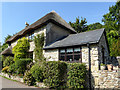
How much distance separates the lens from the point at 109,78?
687 centimetres

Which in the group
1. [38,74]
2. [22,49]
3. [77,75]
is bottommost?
[38,74]

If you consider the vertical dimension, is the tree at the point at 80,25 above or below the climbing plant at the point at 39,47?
above

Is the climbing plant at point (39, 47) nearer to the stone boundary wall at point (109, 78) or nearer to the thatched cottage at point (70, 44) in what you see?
the thatched cottage at point (70, 44)

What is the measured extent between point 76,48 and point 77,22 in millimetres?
18067

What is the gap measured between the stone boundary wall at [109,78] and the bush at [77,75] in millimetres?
1209

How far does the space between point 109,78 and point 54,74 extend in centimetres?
415

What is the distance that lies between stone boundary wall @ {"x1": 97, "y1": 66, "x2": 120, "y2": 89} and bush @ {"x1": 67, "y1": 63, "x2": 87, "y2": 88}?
121cm

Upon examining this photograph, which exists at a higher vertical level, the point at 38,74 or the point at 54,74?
the point at 54,74

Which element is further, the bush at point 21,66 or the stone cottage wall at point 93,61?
the bush at point 21,66

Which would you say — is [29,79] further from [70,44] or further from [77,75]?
[70,44]

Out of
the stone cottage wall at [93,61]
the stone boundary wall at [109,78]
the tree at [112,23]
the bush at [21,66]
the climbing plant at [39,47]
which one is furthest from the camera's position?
the tree at [112,23]

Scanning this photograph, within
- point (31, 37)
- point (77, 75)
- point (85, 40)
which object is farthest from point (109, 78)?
point (31, 37)

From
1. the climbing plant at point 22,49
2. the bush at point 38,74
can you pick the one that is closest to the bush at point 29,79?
the bush at point 38,74

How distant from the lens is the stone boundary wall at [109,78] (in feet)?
21.8
